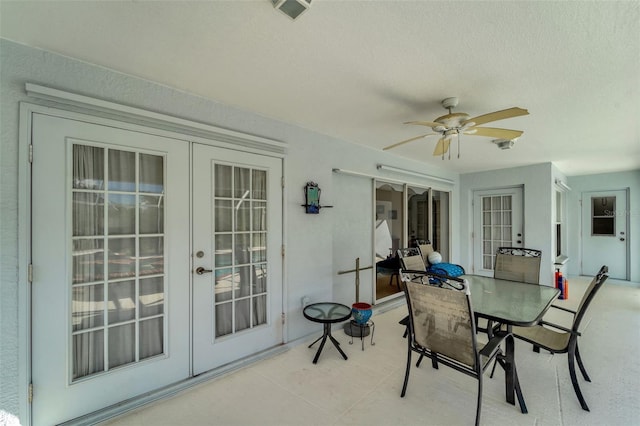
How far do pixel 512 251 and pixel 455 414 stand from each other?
2290mm

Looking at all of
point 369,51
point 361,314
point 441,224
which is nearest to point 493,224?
→ point 441,224

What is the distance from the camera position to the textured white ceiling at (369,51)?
1348mm

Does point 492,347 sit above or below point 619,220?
below

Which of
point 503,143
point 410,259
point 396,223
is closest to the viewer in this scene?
point 410,259

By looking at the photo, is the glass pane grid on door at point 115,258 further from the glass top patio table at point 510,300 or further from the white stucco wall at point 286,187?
the glass top patio table at point 510,300

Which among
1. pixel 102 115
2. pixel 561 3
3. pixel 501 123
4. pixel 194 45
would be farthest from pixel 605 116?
pixel 102 115

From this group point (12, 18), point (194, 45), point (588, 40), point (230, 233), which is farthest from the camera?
point (230, 233)

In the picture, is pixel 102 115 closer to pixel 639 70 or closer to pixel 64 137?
pixel 64 137

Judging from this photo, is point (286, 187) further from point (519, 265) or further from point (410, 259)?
point (519, 265)

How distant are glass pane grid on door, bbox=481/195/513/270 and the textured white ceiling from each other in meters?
2.93

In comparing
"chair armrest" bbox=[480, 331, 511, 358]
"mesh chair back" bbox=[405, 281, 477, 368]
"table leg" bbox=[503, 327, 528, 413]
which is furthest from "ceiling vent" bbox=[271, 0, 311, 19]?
"table leg" bbox=[503, 327, 528, 413]

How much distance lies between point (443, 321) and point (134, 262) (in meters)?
2.29

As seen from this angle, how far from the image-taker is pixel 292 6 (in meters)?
1.29

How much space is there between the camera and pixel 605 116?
263 centimetres
